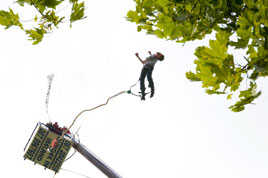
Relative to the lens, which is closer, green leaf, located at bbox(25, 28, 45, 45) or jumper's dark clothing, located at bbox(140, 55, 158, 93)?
green leaf, located at bbox(25, 28, 45, 45)

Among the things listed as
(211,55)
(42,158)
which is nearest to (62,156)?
(42,158)

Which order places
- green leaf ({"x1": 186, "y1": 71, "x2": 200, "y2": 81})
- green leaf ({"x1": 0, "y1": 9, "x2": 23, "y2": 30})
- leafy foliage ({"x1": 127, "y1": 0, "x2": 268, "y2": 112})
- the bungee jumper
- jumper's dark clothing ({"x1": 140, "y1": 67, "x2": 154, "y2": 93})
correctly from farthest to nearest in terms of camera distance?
1. jumper's dark clothing ({"x1": 140, "y1": 67, "x2": 154, "y2": 93})
2. the bungee jumper
3. green leaf ({"x1": 186, "y1": 71, "x2": 200, "y2": 81})
4. green leaf ({"x1": 0, "y1": 9, "x2": 23, "y2": 30})
5. leafy foliage ({"x1": 127, "y1": 0, "x2": 268, "y2": 112})

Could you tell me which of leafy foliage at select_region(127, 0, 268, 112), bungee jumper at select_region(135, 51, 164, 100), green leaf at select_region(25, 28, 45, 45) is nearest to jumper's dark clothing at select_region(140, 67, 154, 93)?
bungee jumper at select_region(135, 51, 164, 100)

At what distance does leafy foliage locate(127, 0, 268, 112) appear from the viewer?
176 cm

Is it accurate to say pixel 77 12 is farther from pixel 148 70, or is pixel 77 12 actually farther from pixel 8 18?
pixel 148 70

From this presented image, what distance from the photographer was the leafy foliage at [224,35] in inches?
69.3

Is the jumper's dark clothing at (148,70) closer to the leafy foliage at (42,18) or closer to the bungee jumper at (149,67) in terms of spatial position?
the bungee jumper at (149,67)

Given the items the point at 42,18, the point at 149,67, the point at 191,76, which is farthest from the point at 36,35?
the point at 149,67

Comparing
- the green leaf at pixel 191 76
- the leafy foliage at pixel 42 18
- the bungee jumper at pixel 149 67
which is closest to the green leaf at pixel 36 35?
the leafy foliage at pixel 42 18

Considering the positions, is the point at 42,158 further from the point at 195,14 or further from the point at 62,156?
the point at 195,14

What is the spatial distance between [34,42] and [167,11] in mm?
1175

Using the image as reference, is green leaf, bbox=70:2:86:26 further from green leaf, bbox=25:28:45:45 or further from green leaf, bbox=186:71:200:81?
green leaf, bbox=186:71:200:81

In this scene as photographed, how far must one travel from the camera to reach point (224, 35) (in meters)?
1.83

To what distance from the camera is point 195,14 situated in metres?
2.38
